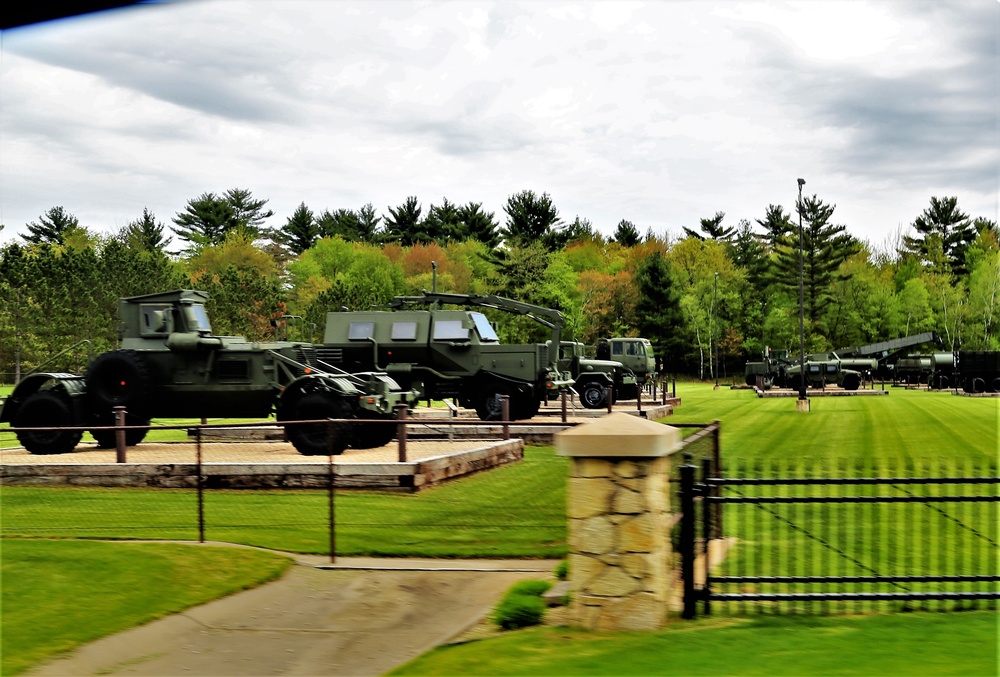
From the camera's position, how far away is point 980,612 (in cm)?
Answer: 701

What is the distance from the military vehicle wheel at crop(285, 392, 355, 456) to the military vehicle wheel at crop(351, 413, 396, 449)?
492 mm

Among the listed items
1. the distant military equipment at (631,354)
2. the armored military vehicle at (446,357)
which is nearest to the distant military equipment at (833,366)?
the distant military equipment at (631,354)

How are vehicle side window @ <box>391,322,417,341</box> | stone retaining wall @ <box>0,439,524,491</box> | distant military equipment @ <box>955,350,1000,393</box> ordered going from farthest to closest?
distant military equipment @ <box>955,350,1000,393</box>
vehicle side window @ <box>391,322,417,341</box>
stone retaining wall @ <box>0,439,524,491</box>

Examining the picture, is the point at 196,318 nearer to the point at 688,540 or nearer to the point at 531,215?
the point at 688,540

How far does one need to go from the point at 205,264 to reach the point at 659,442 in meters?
80.8

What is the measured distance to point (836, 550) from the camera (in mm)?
9766

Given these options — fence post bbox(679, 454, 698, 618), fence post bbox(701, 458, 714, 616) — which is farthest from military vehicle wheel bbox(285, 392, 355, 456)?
fence post bbox(679, 454, 698, 618)

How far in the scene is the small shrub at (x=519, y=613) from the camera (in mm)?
7184

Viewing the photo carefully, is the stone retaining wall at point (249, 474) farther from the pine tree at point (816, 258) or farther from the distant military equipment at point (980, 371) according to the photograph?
the pine tree at point (816, 258)

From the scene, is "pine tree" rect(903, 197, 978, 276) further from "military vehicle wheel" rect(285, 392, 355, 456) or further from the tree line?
"military vehicle wheel" rect(285, 392, 355, 456)

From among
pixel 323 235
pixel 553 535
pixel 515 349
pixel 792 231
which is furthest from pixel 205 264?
pixel 553 535

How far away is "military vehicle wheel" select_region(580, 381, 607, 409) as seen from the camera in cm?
3112

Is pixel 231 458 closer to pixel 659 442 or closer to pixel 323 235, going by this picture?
pixel 659 442

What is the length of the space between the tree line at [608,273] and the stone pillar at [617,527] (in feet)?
178
